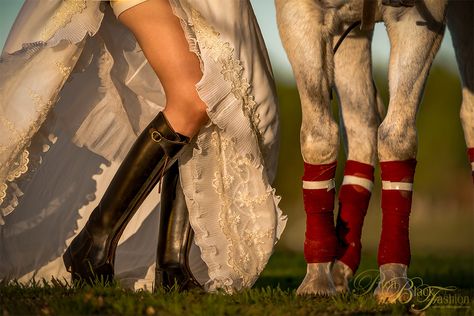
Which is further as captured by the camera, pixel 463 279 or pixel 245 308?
pixel 463 279

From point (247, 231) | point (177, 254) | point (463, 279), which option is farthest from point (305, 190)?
point (463, 279)

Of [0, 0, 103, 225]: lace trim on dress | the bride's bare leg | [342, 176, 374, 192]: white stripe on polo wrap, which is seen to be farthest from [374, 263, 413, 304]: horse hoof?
[0, 0, 103, 225]: lace trim on dress

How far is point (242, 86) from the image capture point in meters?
5.17

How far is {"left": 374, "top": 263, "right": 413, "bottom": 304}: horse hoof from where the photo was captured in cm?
477

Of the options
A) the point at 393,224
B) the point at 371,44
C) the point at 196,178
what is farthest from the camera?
the point at 371,44

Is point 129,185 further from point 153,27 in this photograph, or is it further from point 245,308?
point 245,308

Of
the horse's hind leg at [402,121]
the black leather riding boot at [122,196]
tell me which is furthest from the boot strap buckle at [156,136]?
the horse's hind leg at [402,121]

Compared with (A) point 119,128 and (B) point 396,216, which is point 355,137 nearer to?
(B) point 396,216

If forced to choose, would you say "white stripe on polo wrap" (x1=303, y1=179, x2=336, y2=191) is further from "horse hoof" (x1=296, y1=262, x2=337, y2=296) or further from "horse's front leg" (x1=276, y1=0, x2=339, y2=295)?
"horse hoof" (x1=296, y1=262, x2=337, y2=296)

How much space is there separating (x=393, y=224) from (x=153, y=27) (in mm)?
1496

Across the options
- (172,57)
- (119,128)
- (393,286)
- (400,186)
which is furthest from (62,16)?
(393,286)

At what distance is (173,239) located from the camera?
5535mm

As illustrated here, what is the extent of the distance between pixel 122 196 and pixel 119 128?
2.51 feet

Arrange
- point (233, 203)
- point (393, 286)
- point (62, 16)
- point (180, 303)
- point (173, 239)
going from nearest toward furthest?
1. point (180, 303)
2. point (393, 286)
3. point (62, 16)
4. point (233, 203)
5. point (173, 239)
